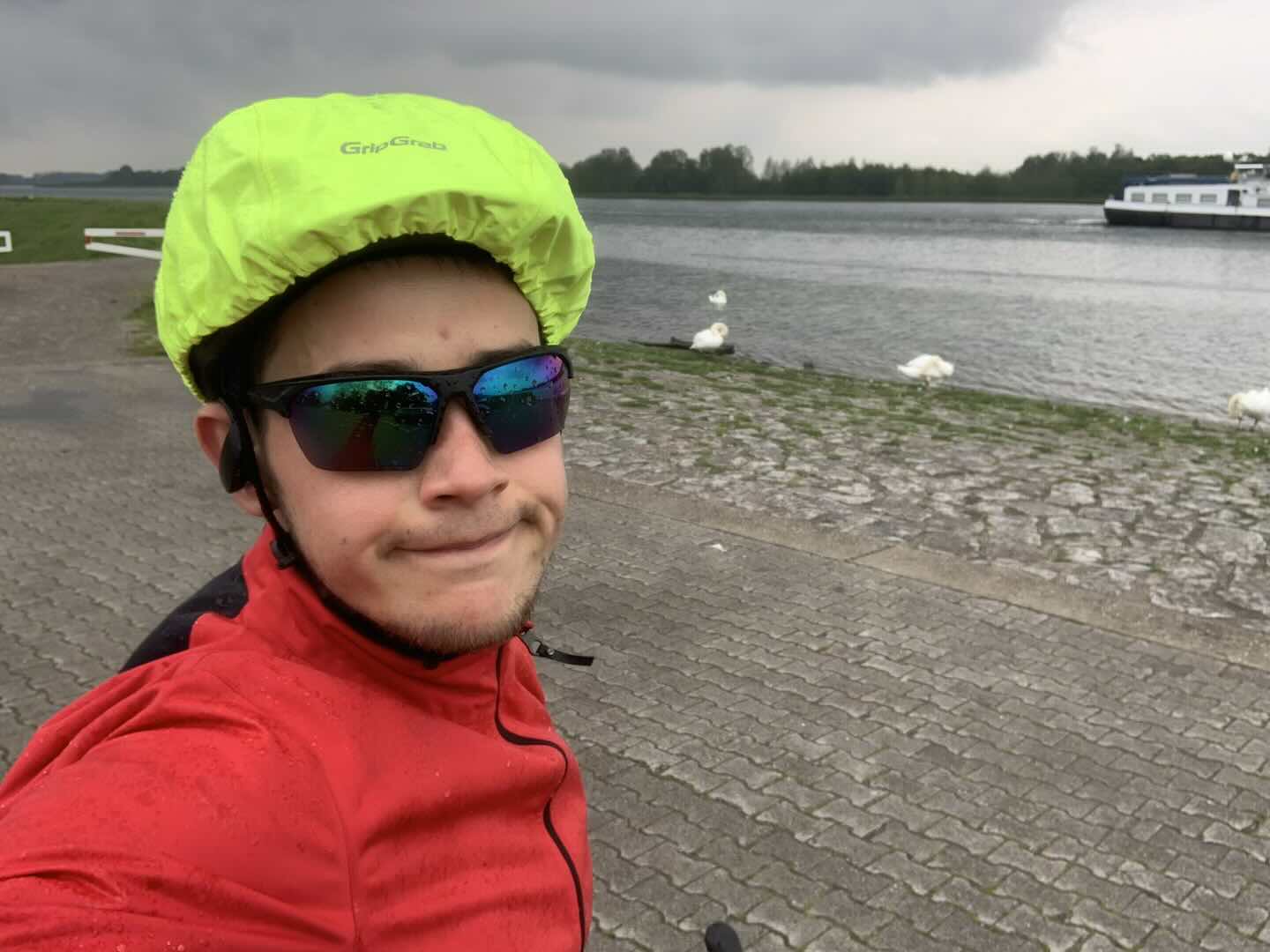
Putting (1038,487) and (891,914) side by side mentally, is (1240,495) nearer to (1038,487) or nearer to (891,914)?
(1038,487)

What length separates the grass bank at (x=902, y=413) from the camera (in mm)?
11031

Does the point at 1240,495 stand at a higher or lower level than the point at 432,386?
lower

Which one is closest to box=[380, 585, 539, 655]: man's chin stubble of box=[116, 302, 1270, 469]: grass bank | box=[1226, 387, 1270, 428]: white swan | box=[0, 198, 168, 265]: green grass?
box=[116, 302, 1270, 469]: grass bank

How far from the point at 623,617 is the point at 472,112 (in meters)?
4.45

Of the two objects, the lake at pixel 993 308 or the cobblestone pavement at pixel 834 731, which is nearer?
the cobblestone pavement at pixel 834 731

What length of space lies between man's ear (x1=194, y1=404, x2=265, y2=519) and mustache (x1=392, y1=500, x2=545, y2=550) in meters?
0.27

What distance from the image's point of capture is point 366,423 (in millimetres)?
1399

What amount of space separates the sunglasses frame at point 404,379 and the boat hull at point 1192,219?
78.2 metres

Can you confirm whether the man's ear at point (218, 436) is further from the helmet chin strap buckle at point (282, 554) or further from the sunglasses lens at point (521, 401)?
the sunglasses lens at point (521, 401)

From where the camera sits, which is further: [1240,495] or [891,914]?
[1240,495]

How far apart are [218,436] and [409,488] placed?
0.35 metres

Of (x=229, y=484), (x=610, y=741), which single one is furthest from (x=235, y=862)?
(x=610, y=741)

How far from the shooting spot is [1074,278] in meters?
45.9

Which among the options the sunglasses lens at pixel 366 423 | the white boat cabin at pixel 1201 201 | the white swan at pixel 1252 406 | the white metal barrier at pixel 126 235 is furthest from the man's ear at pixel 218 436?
the white boat cabin at pixel 1201 201
